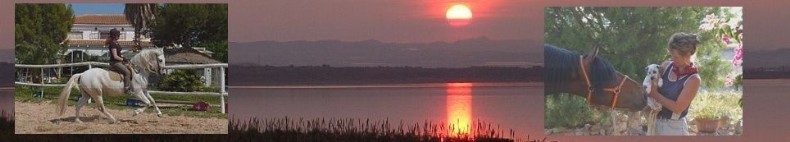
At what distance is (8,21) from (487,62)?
472 cm

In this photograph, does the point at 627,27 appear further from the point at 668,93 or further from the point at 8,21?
the point at 8,21

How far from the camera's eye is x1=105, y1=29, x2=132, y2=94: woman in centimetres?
1230

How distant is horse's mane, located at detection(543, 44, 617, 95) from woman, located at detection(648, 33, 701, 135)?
46cm

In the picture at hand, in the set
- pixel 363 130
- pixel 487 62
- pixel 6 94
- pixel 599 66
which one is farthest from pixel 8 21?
pixel 599 66

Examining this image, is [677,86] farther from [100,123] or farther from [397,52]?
[100,123]

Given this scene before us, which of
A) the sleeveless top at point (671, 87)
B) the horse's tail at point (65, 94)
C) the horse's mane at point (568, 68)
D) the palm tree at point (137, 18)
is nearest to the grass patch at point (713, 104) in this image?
the sleeveless top at point (671, 87)

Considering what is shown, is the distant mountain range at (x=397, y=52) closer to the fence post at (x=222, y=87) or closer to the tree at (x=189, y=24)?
the fence post at (x=222, y=87)

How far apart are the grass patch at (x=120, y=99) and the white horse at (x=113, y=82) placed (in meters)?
0.05

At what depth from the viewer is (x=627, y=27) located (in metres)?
12.8

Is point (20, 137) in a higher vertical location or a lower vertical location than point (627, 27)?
lower

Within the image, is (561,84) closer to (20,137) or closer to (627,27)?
(627,27)

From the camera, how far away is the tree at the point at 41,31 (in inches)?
484

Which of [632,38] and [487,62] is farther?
[487,62]

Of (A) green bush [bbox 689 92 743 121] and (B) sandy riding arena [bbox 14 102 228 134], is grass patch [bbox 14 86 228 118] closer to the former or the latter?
(B) sandy riding arena [bbox 14 102 228 134]
